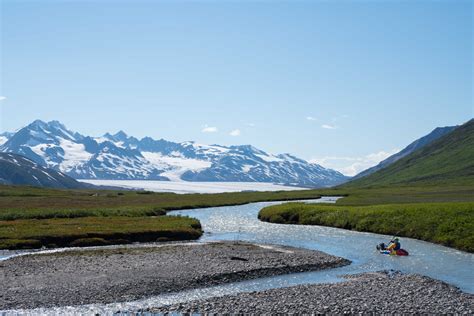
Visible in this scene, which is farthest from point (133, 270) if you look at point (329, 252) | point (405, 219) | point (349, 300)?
point (405, 219)

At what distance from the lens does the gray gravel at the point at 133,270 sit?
110 feet

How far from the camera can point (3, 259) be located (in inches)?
1891

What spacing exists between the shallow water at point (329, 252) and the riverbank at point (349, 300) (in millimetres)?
2560

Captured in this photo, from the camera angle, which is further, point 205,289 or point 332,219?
point 332,219

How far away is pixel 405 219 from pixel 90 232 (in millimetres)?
42719

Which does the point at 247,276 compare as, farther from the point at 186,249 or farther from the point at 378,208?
the point at 378,208

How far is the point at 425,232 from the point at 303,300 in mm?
36067

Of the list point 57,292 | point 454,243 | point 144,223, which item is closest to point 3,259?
point 57,292

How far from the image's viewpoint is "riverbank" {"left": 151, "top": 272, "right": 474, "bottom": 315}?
99.3 ft

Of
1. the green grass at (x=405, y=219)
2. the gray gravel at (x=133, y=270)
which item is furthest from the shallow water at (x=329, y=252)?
the green grass at (x=405, y=219)

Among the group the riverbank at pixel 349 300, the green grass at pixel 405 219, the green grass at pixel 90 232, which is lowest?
the riverbank at pixel 349 300

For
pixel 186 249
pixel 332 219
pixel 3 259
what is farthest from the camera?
pixel 332 219

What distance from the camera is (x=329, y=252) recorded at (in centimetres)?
5450

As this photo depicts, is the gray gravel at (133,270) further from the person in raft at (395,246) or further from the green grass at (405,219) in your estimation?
the green grass at (405,219)
